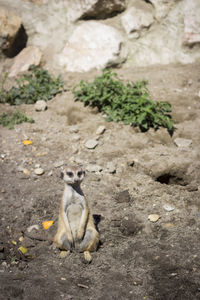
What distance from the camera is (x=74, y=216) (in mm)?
3385

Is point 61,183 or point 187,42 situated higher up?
point 187,42

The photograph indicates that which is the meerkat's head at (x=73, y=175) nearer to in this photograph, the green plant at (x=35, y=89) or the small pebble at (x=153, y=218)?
the small pebble at (x=153, y=218)

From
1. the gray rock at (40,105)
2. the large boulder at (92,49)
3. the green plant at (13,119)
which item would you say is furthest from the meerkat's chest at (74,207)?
the large boulder at (92,49)

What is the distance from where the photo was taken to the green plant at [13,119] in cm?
571

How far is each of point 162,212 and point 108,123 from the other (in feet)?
6.87

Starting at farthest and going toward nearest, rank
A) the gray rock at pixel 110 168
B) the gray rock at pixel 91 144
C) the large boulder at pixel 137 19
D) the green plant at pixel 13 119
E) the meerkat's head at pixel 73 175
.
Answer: the large boulder at pixel 137 19 < the green plant at pixel 13 119 < the gray rock at pixel 91 144 < the gray rock at pixel 110 168 < the meerkat's head at pixel 73 175

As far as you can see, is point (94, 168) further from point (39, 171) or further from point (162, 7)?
point (162, 7)

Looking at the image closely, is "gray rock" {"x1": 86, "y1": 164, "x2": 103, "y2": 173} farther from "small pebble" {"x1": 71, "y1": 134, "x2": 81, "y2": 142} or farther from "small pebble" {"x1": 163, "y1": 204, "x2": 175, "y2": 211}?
"small pebble" {"x1": 163, "y1": 204, "x2": 175, "y2": 211}

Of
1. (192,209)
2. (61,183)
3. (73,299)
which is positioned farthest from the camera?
(61,183)

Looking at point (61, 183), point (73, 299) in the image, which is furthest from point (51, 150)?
point (73, 299)

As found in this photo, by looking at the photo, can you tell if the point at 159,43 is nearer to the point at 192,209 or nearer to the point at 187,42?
the point at 187,42

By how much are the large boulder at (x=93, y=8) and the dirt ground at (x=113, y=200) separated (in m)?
1.57

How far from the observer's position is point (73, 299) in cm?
269

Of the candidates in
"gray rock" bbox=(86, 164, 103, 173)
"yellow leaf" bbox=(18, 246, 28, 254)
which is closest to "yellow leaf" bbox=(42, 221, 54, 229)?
"yellow leaf" bbox=(18, 246, 28, 254)
